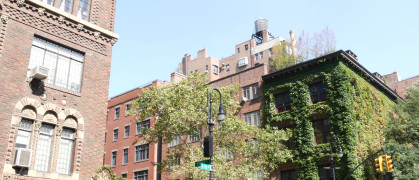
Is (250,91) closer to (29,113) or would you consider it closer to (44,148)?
(44,148)

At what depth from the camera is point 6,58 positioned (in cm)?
1714

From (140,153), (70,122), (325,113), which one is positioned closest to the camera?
(70,122)

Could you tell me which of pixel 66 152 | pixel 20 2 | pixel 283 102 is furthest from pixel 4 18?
pixel 283 102

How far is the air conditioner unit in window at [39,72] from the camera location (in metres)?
17.2

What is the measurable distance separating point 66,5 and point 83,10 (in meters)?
0.92

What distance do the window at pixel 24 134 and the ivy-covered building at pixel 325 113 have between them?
2279 cm

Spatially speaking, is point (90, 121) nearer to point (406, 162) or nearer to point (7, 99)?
point (7, 99)

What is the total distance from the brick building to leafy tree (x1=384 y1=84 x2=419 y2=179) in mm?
23197

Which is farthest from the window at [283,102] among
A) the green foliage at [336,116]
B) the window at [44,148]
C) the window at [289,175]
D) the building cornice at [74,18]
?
the window at [44,148]

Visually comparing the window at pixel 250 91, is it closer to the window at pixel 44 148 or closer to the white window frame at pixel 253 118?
the white window frame at pixel 253 118

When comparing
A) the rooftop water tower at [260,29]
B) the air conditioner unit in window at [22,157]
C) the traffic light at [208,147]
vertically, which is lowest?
the air conditioner unit in window at [22,157]

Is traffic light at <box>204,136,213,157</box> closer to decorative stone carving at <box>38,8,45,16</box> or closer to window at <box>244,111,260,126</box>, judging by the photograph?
decorative stone carving at <box>38,8,45,16</box>

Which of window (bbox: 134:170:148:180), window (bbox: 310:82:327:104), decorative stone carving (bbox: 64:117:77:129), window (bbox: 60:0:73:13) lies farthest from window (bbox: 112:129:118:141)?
decorative stone carving (bbox: 64:117:77:129)

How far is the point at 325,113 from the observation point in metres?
34.3
